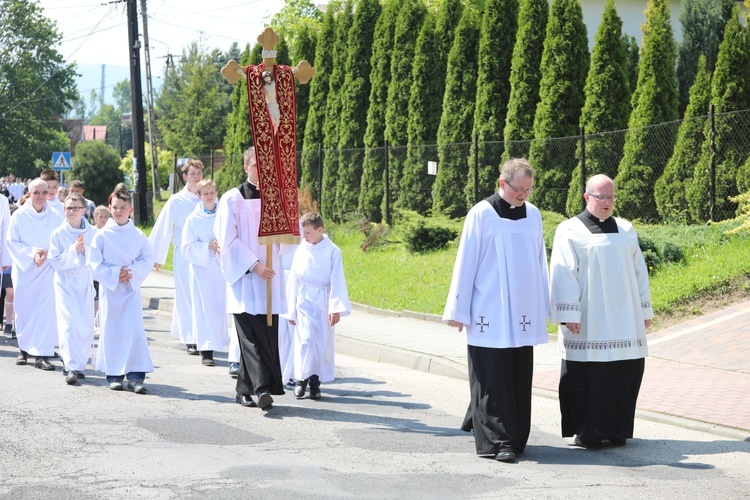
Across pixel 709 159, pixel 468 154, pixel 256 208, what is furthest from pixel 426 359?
pixel 468 154

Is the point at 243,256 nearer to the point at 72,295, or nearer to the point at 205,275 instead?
the point at 72,295

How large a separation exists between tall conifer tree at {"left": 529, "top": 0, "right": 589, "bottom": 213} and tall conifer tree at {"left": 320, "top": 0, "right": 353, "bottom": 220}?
24.5ft

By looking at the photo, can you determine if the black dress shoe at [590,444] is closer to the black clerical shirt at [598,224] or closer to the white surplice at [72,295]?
the black clerical shirt at [598,224]

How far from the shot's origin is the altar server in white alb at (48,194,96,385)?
10602 mm

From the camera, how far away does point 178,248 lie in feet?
41.9

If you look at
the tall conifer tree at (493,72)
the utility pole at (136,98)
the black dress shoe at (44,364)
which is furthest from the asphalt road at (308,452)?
the utility pole at (136,98)

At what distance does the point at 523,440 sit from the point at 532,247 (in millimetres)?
1292

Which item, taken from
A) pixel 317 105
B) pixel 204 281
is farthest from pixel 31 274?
pixel 317 105

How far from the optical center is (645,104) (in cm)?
1862

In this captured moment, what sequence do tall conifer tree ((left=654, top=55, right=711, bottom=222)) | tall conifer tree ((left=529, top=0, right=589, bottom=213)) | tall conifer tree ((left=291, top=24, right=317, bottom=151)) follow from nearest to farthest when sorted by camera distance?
tall conifer tree ((left=654, top=55, right=711, bottom=222)) < tall conifer tree ((left=529, top=0, right=589, bottom=213)) < tall conifer tree ((left=291, top=24, right=317, bottom=151))

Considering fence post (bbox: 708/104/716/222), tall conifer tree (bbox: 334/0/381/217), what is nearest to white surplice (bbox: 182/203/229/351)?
fence post (bbox: 708/104/716/222)

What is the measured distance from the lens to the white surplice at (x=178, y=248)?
A: 41.5ft

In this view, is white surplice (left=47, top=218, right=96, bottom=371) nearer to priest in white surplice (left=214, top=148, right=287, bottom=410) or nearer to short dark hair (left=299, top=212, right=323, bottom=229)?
priest in white surplice (left=214, top=148, right=287, bottom=410)

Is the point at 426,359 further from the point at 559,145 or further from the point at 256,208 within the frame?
the point at 559,145
